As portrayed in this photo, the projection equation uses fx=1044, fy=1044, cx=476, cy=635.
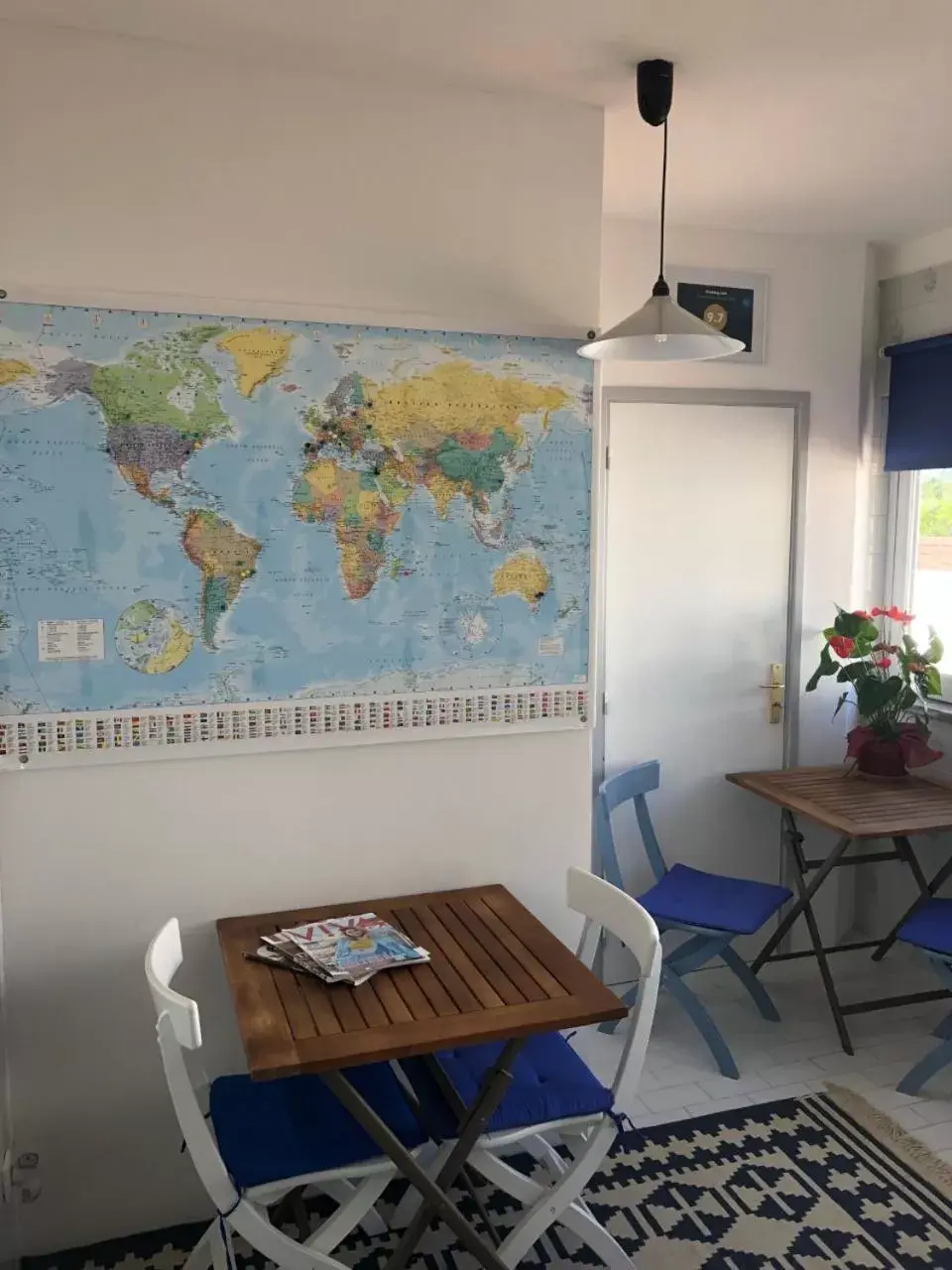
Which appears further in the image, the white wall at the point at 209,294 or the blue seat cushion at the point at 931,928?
the blue seat cushion at the point at 931,928

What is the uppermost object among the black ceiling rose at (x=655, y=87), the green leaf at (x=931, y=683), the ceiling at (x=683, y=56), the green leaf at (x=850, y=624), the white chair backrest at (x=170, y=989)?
the ceiling at (x=683, y=56)

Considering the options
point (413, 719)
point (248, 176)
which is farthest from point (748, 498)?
point (248, 176)

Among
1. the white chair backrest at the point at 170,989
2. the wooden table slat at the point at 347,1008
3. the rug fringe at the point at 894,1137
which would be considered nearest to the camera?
the white chair backrest at the point at 170,989

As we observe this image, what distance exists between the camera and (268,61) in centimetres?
230

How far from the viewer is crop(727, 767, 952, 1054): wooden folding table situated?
320 centimetres

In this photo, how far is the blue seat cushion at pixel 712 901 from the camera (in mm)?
3197

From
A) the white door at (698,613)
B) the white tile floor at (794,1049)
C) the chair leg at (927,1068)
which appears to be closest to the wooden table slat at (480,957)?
the white tile floor at (794,1049)

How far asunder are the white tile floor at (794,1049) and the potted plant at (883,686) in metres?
0.77

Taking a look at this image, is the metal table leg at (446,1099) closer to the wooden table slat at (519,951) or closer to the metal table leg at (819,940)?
the wooden table slat at (519,951)

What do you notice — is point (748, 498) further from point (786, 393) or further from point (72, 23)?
point (72, 23)

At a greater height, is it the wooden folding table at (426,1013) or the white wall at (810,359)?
the white wall at (810,359)

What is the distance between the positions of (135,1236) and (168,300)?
2128 mm

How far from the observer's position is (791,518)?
12.2ft

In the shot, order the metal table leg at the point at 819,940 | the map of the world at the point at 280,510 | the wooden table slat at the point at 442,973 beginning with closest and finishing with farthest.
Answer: the wooden table slat at the point at 442,973
the map of the world at the point at 280,510
the metal table leg at the point at 819,940
